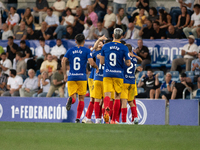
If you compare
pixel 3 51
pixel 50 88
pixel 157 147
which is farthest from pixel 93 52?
pixel 3 51

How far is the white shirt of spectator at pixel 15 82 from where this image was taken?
54.1 feet

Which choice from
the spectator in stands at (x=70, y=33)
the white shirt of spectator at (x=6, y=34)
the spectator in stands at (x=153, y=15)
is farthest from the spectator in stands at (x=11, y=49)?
the spectator in stands at (x=153, y=15)

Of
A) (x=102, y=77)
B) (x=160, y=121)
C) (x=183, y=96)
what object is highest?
(x=102, y=77)

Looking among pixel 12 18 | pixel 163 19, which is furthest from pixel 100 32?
pixel 12 18

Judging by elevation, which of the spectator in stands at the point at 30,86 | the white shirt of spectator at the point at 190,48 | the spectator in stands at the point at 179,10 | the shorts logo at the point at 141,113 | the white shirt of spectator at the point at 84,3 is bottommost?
the shorts logo at the point at 141,113

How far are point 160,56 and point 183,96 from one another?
3.19m

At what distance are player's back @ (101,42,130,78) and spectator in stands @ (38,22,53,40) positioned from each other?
9.32 metres

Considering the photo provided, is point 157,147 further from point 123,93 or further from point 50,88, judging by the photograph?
point 50,88

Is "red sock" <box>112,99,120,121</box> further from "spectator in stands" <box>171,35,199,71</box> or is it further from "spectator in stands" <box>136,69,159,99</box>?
"spectator in stands" <box>171,35,199,71</box>

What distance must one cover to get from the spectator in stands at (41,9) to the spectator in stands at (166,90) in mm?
8197

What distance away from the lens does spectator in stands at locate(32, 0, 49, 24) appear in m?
20.4

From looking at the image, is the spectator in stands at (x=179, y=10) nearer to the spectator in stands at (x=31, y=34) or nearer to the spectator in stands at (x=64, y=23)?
the spectator in stands at (x=64, y=23)

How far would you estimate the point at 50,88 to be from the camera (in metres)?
15.9

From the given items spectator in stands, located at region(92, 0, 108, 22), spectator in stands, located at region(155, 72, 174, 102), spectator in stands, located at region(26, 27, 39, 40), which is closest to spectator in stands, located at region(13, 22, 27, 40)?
spectator in stands, located at region(26, 27, 39, 40)
